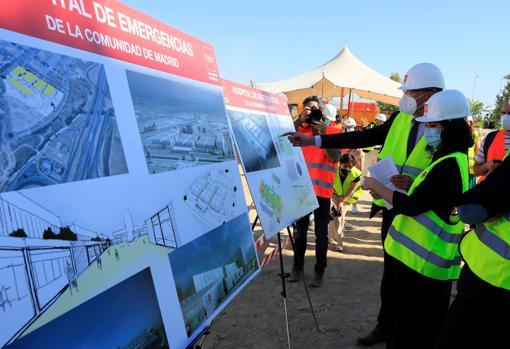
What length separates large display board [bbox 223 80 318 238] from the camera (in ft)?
7.84

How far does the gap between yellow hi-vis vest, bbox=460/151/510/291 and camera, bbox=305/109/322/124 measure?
2.50 metres

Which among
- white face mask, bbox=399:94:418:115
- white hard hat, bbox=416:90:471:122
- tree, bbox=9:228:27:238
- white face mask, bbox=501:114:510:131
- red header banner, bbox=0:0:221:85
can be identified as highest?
red header banner, bbox=0:0:221:85

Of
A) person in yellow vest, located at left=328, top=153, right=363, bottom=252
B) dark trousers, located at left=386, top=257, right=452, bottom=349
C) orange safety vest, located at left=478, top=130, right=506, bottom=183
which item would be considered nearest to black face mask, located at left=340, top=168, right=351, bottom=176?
person in yellow vest, located at left=328, top=153, right=363, bottom=252

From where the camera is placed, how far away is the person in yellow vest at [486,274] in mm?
1539

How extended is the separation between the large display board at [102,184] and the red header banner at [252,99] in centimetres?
54

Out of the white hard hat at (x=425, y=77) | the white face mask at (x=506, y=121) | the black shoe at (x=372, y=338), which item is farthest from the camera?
the white face mask at (x=506, y=121)

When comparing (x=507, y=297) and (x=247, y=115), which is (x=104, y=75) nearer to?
(x=247, y=115)

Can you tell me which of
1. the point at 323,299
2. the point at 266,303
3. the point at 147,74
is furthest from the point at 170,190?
the point at 323,299

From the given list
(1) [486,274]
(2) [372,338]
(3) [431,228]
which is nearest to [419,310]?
(3) [431,228]

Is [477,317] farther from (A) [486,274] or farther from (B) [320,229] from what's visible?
(B) [320,229]

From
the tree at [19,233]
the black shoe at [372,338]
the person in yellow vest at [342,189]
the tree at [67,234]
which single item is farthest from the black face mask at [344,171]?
the tree at [19,233]

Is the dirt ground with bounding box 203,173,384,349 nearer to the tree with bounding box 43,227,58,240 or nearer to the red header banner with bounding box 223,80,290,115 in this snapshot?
the red header banner with bounding box 223,80,290,115

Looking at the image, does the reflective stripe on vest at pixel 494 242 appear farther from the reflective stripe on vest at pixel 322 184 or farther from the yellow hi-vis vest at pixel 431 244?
the reflective stripe on vest at pixel 322 184

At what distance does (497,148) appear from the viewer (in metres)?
4.19
